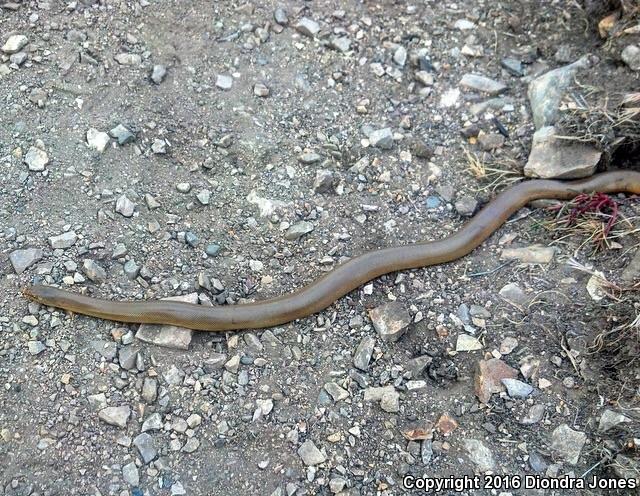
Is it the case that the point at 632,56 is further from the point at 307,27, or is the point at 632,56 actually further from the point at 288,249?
the point at 288,249

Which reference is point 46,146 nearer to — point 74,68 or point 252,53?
point 74,68

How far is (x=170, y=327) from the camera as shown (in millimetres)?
4844

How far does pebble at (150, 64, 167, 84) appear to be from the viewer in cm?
589

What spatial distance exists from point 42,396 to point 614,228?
4.38 metres

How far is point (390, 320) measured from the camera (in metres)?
4.95

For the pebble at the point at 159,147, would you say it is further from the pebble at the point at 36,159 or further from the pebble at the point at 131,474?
the pebble at the point at 131,474

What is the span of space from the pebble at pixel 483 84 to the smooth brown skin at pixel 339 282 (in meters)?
1.11

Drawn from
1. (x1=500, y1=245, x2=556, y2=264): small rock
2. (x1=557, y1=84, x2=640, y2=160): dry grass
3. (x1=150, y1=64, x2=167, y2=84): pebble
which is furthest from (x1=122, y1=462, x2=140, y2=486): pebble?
(x1=557, y1=84, x2=640, y2=160): dry grass

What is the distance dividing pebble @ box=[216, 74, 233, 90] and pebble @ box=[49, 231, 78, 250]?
1.87 m

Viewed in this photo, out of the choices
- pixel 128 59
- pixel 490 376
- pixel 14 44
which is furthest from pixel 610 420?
pixel 14 44

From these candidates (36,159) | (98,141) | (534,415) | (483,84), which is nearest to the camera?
(534,415)

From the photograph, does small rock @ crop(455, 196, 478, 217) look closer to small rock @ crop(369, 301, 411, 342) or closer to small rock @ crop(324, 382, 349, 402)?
small rock @ crop(369, 301, 411, 342)

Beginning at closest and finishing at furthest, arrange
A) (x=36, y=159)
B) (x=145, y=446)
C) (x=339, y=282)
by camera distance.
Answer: (x=145, y=446), (x=339, y=282), (x=36, y=159)

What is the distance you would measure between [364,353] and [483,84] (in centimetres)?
303
